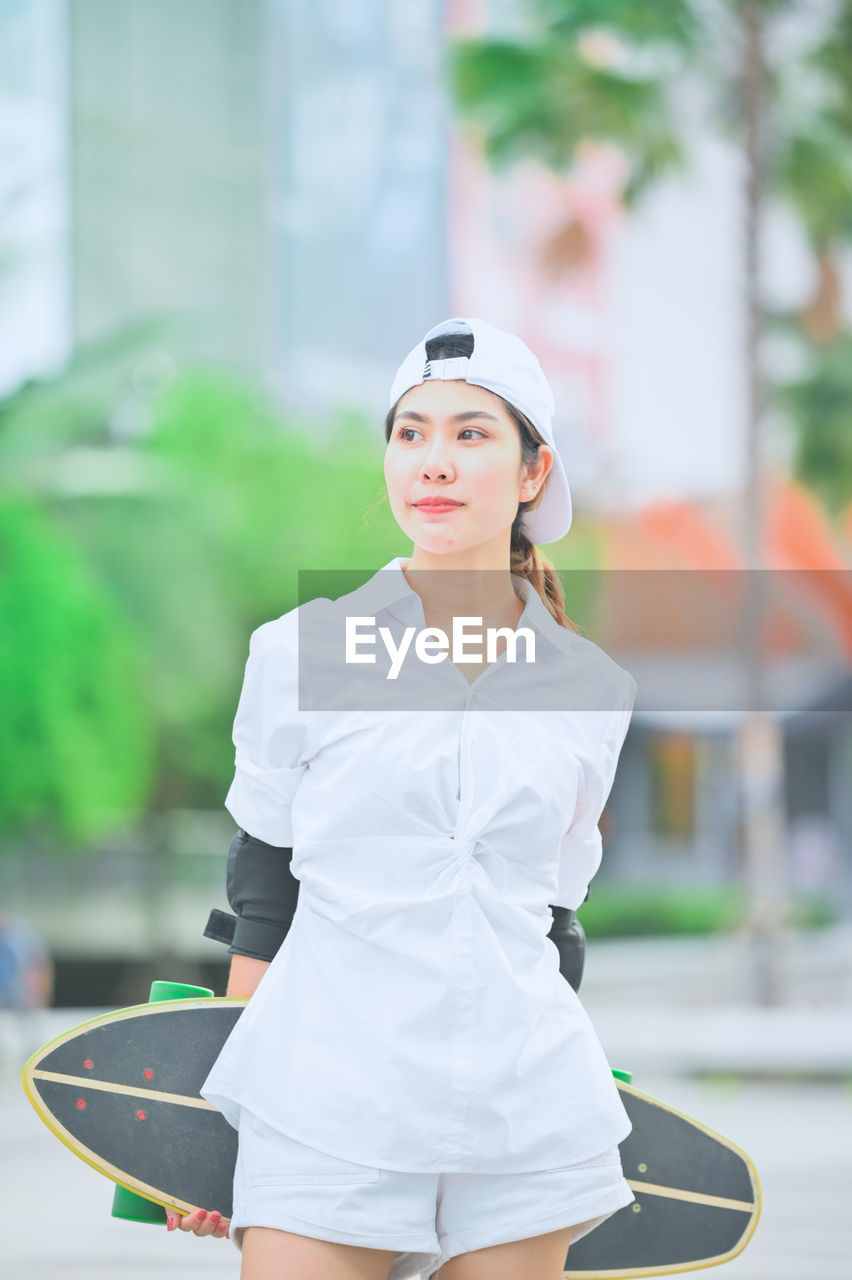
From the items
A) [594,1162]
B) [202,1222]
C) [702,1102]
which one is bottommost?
[702,1102]

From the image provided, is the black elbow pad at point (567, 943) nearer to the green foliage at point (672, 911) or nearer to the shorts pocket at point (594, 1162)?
the shorts pocket at point (594, 1162)

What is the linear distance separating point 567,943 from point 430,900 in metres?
0.34

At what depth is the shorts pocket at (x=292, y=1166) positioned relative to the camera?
6.08 feet

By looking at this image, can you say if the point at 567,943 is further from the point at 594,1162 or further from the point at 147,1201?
the point at 147,1201

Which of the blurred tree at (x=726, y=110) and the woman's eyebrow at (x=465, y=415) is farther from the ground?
the blurred tree at (x=726, y=110)

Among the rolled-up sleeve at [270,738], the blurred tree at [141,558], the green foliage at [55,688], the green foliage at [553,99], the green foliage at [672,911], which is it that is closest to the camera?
the rolled-up sleeve at [270,738]

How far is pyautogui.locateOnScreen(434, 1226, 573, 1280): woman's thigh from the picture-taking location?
1896 mm

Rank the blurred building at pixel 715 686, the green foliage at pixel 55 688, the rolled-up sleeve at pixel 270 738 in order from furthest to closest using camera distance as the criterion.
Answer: the blurred building at pixel 715 686, the green foliage at pixel 55 688, the rolled-up sleeve at pixel 270 738

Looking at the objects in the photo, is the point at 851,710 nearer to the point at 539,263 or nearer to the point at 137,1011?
the point at 539,263

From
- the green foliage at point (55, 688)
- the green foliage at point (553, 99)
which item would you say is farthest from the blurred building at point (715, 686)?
the green foliage at point (553, 99)

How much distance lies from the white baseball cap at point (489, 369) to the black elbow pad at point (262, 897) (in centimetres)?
60

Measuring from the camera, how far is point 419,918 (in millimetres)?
1913

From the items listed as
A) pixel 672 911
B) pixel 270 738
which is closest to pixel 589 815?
pixel 270 738

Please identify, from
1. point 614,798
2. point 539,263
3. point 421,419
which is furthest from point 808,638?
point 421,419
